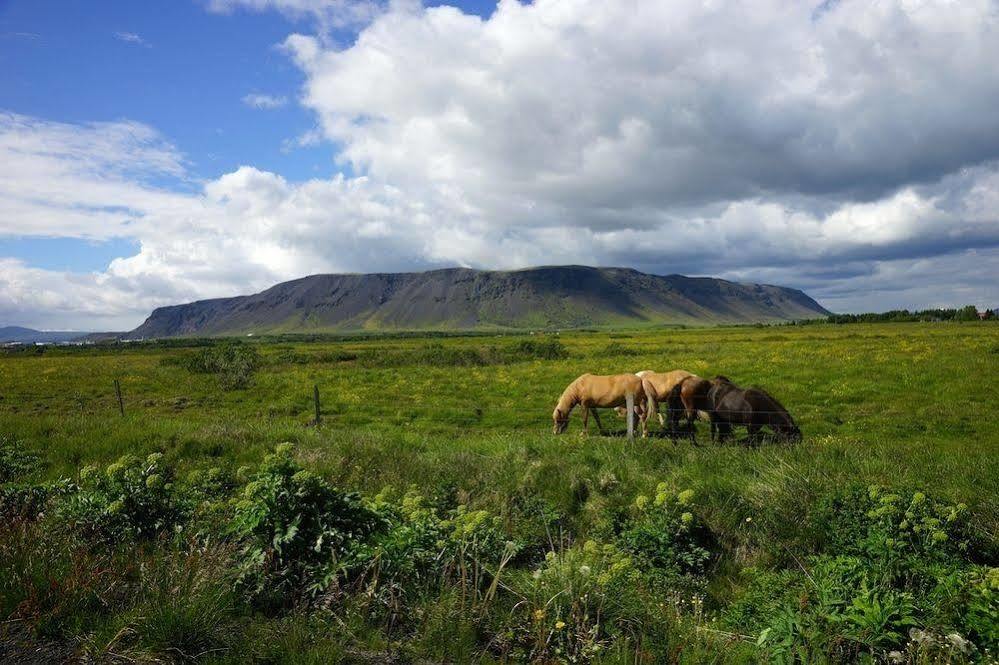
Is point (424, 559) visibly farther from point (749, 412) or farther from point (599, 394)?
A: point (599, 394)

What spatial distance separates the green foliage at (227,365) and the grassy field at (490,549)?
17054 millimetres

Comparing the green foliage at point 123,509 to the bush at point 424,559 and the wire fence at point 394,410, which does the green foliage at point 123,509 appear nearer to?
the bush at point 424,559

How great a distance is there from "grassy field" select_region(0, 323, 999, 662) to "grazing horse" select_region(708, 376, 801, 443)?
4.04m

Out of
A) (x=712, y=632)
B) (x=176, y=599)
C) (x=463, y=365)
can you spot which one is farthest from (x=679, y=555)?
(x=463, y=365)

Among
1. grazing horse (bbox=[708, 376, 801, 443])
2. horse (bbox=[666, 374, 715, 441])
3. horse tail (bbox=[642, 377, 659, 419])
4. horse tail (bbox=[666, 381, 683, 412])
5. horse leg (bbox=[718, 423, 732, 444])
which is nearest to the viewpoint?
grazing horse (bbox=[708, 376, 801, 443])

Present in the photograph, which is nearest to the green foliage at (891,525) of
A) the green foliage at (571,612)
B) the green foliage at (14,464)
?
the green foliage at (571,612)

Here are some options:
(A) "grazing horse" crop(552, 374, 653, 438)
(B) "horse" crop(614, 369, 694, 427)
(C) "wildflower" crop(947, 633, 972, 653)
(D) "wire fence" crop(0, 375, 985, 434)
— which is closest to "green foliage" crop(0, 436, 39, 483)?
(D) "wire fence" crop(0, 375, 985, 434)

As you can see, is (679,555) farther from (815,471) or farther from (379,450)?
(379,450)

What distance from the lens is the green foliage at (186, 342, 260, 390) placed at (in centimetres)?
3102

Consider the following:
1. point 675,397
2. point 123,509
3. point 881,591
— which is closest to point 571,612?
point 881,591

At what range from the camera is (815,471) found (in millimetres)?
8211

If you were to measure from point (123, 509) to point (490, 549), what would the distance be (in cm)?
412

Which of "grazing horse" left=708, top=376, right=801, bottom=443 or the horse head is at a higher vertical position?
"grazing horse" left=708, top=376, right=801, bottom=443

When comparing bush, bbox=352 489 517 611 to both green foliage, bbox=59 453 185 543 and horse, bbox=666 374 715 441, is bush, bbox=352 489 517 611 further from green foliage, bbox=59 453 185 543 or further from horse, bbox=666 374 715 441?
horse, bbox=666 374 715 441
